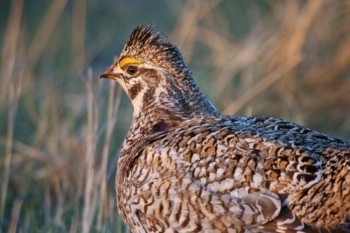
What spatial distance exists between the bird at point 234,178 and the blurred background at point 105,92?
2.55 ft

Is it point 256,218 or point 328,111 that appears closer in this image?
point 256,218

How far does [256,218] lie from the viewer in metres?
5.46

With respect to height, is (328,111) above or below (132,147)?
above

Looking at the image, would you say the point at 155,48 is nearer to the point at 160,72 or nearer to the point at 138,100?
the point at 160,72

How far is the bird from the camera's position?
5.35 m

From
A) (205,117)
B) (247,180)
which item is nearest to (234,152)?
(247,180)

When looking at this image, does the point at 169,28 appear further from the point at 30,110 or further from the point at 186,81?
the point at 186,81

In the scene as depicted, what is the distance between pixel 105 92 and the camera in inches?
441

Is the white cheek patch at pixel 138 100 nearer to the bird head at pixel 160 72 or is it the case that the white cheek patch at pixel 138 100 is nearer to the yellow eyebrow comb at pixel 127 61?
the bird head at pixel 160 72

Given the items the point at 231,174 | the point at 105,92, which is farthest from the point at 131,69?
the point at 105,92

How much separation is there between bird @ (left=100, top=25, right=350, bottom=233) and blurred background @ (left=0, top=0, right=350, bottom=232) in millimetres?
779

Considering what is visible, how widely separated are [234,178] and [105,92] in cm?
575

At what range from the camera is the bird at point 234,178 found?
17.5ft

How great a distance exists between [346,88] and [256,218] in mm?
5418
